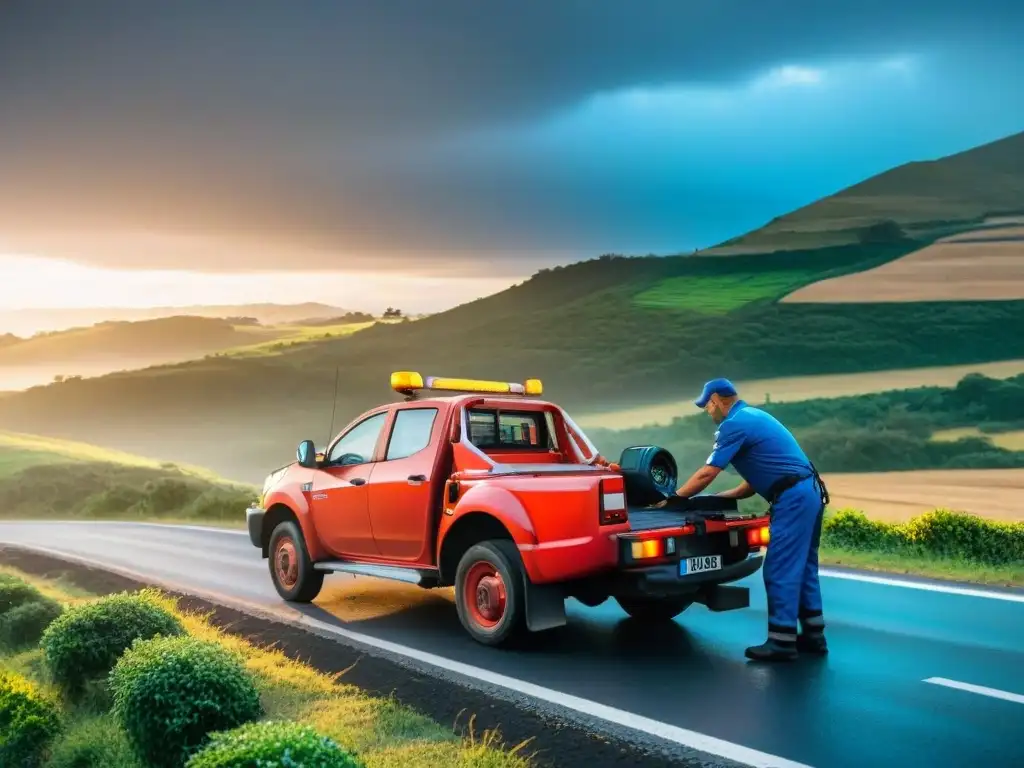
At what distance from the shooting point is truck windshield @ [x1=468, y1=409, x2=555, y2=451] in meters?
9.27

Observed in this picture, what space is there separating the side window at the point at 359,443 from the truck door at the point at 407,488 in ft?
0.85

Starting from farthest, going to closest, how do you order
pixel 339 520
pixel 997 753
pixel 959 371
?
pixel 959 371, pixel 339 520, pixel 997 753

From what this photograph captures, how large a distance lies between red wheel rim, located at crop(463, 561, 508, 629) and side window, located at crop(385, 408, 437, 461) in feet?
4.29

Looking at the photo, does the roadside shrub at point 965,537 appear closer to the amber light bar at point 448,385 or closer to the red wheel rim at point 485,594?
the amber light bar at point 448,385


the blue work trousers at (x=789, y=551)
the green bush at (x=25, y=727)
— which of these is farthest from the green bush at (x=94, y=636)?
the blue work trousers at (x=789, y=551)

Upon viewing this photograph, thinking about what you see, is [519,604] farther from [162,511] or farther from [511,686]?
[162,511]

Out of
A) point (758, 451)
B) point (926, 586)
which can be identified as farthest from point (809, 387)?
point (758, 451)

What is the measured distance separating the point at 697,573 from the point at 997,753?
258 cm

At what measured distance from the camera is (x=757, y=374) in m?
42.0

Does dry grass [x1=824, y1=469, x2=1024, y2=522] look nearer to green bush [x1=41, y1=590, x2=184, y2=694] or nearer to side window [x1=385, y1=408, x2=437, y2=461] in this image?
side window [x1=385, y1=408, x2=437, y2=461]

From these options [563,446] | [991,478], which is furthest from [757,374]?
[563,446]

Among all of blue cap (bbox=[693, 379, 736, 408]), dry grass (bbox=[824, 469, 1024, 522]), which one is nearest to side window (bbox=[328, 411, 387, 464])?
blue cap (bbox=[693, 379, 736, 408])

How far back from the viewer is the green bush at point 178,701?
19.1 feet

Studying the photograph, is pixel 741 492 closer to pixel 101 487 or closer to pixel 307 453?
pixel 307 453
